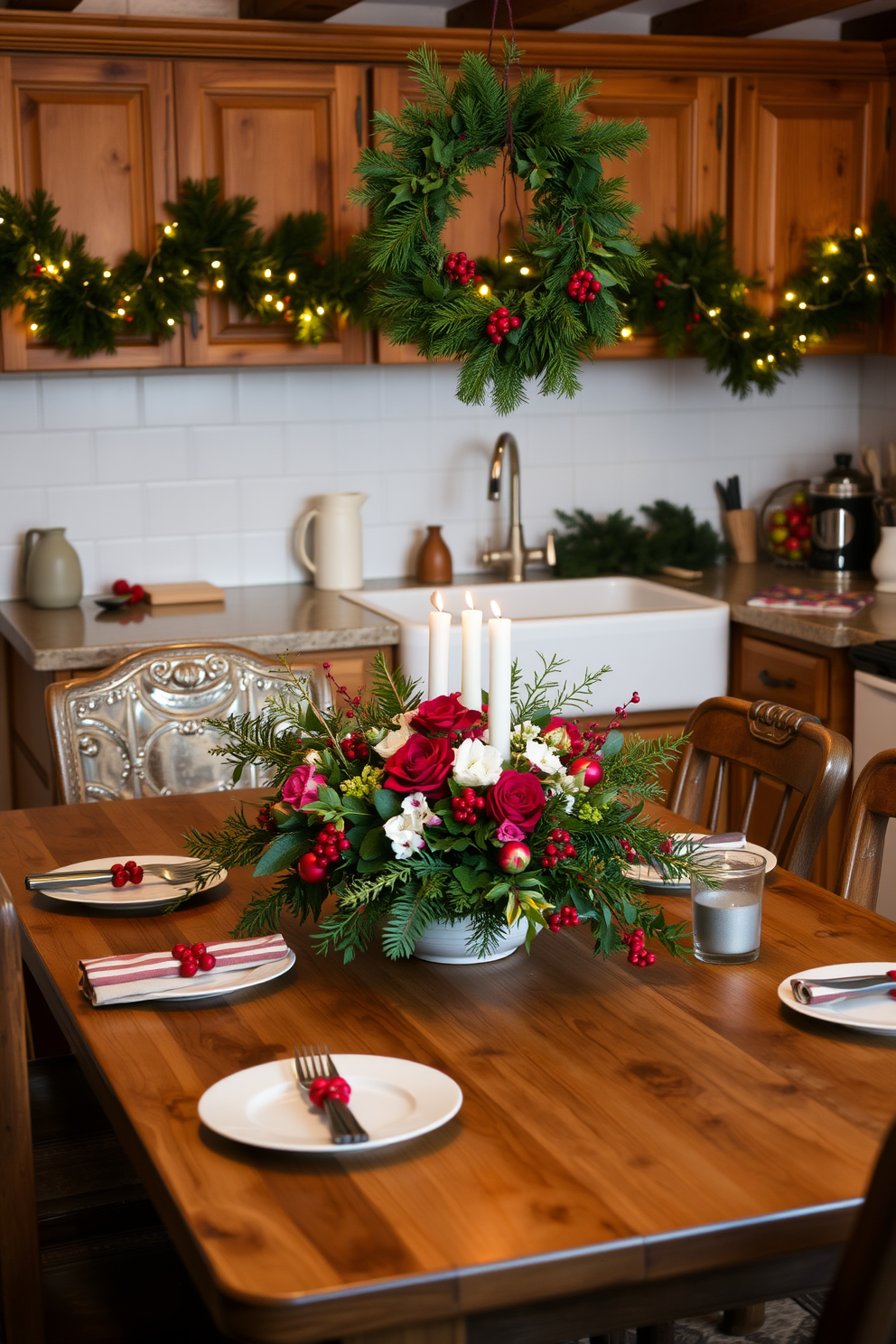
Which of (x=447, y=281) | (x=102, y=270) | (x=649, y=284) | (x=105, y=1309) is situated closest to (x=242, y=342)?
(x=102, y=270)

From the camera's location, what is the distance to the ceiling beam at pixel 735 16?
329 centimetres

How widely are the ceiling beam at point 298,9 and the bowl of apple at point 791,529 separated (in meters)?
1.74

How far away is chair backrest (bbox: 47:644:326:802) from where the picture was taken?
2.49 metres

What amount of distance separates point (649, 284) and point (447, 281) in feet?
4.89

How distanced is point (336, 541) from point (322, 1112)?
2.49 meters

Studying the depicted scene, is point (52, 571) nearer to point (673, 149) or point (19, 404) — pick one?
point (19, 404)

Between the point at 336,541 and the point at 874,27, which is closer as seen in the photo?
the point at 336,541

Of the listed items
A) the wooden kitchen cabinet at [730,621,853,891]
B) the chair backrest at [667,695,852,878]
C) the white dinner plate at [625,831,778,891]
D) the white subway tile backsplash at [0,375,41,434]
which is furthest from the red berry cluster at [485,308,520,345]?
the white subway tile backsplash at [0,375,41,434]

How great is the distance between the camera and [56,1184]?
1.71 m

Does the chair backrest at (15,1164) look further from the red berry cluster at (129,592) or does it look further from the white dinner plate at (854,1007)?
the red berry cluster at (129,592)

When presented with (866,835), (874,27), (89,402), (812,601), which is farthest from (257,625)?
(874,27)

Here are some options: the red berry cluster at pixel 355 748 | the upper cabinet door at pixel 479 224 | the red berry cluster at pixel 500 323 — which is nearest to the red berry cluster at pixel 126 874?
the red berry cluster at pixel 355 748

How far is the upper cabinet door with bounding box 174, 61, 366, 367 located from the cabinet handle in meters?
1.29

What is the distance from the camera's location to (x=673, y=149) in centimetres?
355
